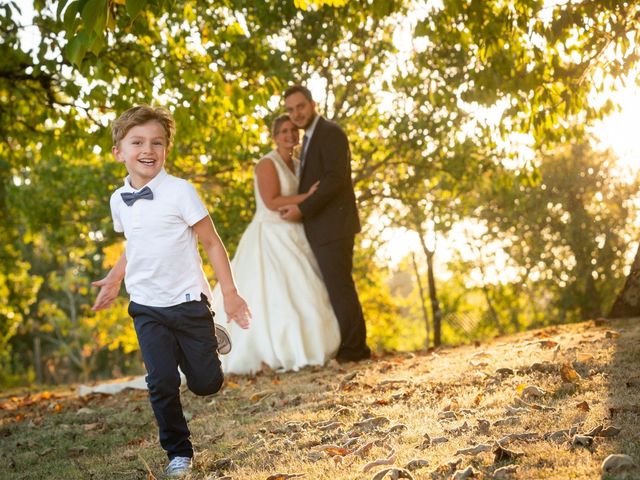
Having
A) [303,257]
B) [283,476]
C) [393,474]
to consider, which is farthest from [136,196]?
[303,257]

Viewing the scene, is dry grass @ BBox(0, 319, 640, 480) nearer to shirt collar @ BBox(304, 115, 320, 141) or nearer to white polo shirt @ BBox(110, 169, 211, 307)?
white polo shirt @ BBox(110, 169, 211, 307)

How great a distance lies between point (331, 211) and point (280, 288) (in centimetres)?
93

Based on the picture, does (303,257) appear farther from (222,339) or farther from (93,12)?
(93,12)

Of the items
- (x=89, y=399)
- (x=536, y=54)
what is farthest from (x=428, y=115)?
(x=89, y=399)

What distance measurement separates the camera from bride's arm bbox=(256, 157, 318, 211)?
28.7 ft

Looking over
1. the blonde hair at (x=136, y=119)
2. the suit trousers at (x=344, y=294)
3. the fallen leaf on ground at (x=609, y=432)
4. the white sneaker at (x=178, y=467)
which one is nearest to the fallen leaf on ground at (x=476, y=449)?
the fallen leaf on ground at (x=609, y=432)

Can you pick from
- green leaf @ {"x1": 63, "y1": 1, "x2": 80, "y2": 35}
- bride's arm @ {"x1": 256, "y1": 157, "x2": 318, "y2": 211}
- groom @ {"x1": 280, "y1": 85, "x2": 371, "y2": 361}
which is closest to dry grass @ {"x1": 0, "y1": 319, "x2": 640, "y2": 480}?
groom @ {"x1": 280, "y1": 85, "x2": 371, "y2": 361}

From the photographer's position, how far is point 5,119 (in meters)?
10.2

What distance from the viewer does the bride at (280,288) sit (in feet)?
28.1

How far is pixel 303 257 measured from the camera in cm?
888

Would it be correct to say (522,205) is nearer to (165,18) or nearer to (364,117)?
(364,117)

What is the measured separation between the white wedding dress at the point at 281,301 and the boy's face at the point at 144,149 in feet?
14.4

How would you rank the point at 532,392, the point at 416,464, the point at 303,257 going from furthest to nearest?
the point at 303,257
the point at 532,392
the point at 416,464

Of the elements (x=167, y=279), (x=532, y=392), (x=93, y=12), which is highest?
(x=93, y=12)
